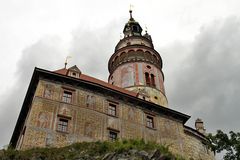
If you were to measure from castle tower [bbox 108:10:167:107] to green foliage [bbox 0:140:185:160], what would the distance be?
14.4m

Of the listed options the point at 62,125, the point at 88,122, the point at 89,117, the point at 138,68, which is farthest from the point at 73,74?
the point at 138,68

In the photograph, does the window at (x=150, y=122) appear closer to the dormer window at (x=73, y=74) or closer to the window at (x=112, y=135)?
the window at (x=112, y=135)

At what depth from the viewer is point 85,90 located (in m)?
25.4

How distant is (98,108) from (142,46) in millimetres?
16893

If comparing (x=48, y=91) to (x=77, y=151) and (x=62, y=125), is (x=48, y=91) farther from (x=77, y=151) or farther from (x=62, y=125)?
(x=77, y=151)

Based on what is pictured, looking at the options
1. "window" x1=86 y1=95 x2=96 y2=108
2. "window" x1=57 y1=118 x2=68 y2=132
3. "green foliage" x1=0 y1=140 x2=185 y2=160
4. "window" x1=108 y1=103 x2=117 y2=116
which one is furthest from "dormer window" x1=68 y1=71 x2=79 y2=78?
"green foliage" x1=0 y1=140 x2=185 y2=160

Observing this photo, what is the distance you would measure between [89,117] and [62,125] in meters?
2.14

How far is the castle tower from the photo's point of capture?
3556cm

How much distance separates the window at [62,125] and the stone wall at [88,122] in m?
0.20

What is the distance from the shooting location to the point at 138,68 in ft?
123

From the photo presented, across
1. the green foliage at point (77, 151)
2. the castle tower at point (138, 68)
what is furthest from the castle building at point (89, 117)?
the castle tower at point (138, 68)

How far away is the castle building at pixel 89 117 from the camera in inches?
878

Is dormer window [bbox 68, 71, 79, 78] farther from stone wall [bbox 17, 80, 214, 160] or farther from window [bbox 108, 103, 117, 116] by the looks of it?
window [bbox 108, 103, 117, 116]

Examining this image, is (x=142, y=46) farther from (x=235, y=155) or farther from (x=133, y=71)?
(x=235, y=155)
